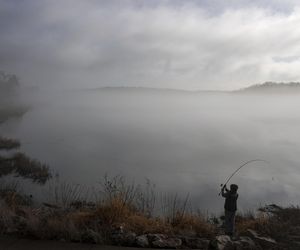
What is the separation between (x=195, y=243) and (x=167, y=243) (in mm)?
458

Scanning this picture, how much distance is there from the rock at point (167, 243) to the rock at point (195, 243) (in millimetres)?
136

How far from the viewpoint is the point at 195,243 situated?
595 cm

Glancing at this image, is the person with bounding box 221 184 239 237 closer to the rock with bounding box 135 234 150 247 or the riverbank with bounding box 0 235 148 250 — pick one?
the rock with bounding box 135 234 150 247

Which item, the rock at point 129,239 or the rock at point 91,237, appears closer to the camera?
the rock at point 91,237

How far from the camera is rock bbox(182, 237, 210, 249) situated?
5.89m

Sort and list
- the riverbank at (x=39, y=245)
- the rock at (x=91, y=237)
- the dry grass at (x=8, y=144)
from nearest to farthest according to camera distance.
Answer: the riverbank at (x=39, y=245)
the rock at (x=91, y=237)
the dry grass at (x=8, y=144)

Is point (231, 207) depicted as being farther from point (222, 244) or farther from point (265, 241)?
point (222, 244)

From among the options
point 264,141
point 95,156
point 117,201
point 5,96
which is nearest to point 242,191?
point 95,156

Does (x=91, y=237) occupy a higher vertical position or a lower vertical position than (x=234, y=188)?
lower

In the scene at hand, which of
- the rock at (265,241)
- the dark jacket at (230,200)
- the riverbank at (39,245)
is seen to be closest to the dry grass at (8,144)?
the dark jacket at (230,200)

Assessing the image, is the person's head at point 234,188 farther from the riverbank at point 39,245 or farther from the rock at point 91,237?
the rock at point 91,237

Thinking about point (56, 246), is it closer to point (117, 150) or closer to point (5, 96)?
point (117, 150)

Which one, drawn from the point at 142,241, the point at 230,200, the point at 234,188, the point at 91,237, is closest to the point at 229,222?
the point at 230,200

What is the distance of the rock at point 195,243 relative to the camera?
589 centimetres
